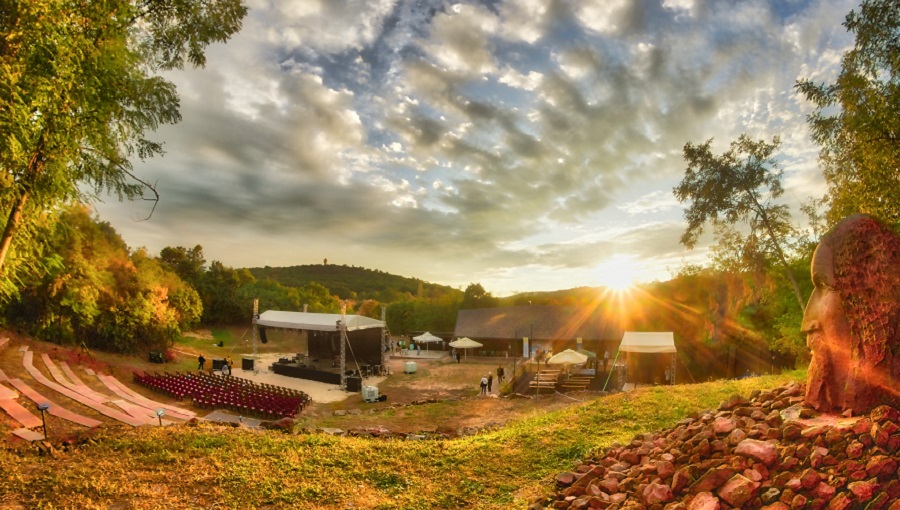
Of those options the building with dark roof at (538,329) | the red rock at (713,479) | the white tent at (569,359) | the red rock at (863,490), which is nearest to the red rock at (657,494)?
the red rock at (713,479)

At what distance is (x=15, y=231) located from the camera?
6527mm

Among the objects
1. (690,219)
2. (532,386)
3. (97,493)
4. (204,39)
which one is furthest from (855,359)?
(532,386)

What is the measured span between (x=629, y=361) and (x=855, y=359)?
63.1 ft

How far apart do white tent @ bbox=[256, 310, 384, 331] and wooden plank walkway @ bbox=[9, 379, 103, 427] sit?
1177 cm

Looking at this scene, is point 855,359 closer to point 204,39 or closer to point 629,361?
point 204,39

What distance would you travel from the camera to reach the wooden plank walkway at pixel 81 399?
40.4 ft

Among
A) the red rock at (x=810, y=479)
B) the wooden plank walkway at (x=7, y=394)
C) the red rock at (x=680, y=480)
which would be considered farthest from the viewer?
the wooden plank walkway at (x=7, y=394)

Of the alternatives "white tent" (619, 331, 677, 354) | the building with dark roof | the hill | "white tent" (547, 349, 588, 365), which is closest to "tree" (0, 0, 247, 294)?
the hill

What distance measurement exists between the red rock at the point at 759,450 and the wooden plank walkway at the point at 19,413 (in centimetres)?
1410

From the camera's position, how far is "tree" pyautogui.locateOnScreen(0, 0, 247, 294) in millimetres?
5504

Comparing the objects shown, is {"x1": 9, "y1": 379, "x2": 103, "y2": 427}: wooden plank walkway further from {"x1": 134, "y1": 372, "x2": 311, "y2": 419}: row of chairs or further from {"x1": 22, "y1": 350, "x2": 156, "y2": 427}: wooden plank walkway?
{"x1": 134, "y1": 372, "x2": 311, "y2": 419}: row of chairs

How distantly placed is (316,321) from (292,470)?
19354 millimetres

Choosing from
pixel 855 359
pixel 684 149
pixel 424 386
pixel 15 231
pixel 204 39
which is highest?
pixel 684 149

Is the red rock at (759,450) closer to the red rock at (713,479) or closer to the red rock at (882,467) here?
the red rock at (713,479)
